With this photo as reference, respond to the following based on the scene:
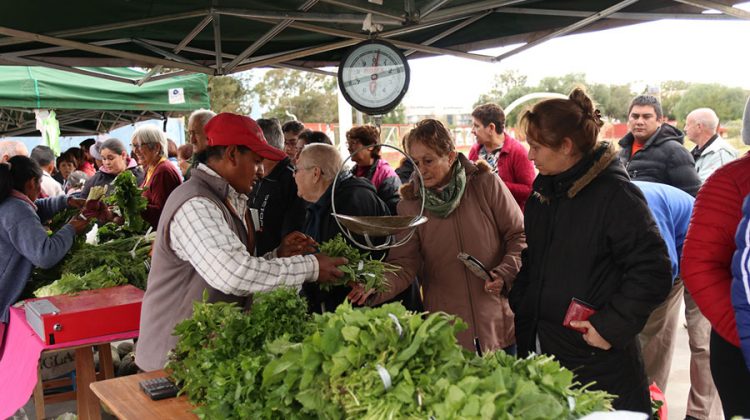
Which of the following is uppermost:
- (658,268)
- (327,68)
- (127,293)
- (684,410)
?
(327,68)

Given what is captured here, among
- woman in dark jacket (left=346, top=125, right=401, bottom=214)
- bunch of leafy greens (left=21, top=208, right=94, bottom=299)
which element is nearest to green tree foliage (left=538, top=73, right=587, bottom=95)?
woman in dark jacket (left=346, top=125, right=401, bottom=214)

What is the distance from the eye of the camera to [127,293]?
3.71 m

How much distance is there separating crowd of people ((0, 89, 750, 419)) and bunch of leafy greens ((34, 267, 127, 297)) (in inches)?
5.9

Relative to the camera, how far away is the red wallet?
235 cm

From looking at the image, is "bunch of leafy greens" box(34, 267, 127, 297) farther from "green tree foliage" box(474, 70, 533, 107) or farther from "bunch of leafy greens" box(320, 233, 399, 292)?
"green tree foliage" box(474, 70, 533, 107)

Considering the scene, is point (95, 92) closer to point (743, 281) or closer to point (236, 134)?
point (236, 134)

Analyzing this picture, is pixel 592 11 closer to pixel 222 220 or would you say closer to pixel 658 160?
pixel 658 160

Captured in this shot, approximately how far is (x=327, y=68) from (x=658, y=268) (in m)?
4.09

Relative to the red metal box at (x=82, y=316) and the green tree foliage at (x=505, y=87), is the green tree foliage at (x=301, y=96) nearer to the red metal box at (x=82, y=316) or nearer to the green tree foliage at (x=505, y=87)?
the green tree foliage at (x=505, y=87)

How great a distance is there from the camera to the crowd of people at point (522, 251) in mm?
2273

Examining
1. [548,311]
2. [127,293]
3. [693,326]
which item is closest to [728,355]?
[548,311]

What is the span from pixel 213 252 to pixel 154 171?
10.2 feet

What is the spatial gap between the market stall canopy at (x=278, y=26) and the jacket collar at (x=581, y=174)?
1493mm

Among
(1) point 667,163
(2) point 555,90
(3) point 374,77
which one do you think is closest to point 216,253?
(3) point 374,77
